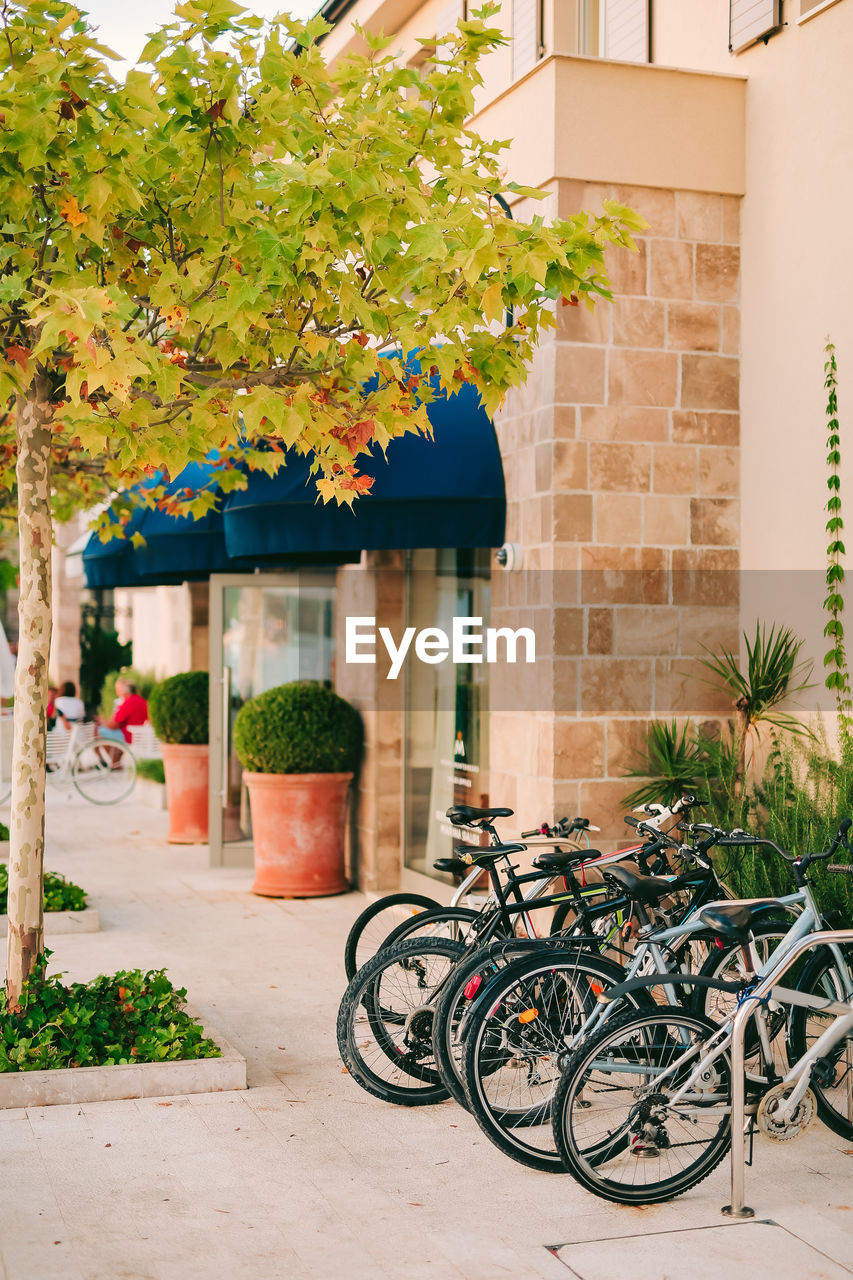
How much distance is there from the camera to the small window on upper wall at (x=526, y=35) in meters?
9.45

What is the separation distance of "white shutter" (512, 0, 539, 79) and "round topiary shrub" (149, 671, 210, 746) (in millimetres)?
5966

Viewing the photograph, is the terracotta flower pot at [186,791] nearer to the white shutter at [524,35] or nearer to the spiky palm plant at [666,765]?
the spiky palm plant at [666,765]

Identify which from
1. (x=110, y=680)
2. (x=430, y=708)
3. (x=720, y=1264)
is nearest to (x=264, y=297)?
(x=720, y=1264)

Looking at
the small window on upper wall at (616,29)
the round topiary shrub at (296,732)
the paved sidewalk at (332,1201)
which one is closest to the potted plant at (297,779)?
the round topiary shrub at (296,732)

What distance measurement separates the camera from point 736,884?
23.2 ft

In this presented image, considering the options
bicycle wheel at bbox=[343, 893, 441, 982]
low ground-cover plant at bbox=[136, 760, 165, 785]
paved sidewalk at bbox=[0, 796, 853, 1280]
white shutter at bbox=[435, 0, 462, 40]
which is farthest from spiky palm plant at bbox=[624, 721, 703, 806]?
low ground-cover plant at bbox=[136, 760, 165, 785]

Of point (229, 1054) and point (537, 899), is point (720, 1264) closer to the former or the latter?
point (537, 899)

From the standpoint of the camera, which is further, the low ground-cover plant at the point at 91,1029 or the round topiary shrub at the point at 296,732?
the round topiary shrub at the point at 296,732

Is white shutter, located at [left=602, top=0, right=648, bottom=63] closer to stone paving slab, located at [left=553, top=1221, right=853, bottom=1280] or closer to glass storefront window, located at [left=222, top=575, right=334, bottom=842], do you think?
glass storefront window, located at [left=222, top=575, right=334, bottom=842]

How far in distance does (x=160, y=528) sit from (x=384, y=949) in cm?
644

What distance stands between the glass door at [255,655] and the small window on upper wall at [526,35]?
167 inches

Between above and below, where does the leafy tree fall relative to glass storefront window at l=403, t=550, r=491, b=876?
above

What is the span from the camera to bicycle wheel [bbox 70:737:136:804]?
17.4 m

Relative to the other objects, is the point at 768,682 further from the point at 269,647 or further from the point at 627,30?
the point at 269,647
